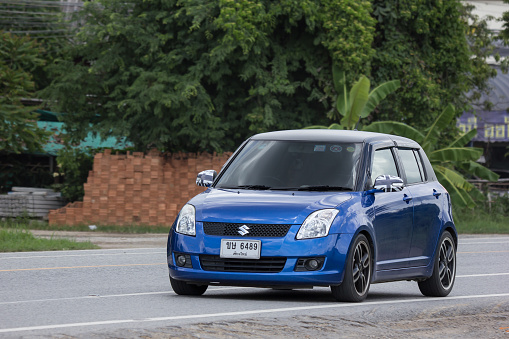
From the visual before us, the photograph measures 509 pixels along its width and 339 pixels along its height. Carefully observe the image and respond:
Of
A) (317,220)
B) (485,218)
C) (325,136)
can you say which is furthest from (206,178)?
(485,218)

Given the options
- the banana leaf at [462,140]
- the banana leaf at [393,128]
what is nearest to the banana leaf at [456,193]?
the banana leaf at [393,128]

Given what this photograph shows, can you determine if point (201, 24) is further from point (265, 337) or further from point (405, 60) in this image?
point (265, 337)

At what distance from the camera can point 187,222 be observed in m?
10.1

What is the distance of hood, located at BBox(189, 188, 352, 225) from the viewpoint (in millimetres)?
9695

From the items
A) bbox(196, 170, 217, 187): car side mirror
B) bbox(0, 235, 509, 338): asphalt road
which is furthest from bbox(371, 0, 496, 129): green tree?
bbox(196, 170, 217, 187): car side mirror

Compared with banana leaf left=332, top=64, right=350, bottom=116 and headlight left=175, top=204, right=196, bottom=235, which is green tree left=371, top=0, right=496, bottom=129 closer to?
banana leaf left=332, top=64, right=350, bottom=116

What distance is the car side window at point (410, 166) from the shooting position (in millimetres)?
11852

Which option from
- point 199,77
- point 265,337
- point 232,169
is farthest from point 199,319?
point 199,77

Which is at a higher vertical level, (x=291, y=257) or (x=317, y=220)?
(x=317, y=220)

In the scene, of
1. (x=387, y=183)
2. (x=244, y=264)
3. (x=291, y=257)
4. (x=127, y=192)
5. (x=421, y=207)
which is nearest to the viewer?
(x=291, y=257)

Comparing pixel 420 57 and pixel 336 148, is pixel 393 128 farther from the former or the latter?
pixel 336 148

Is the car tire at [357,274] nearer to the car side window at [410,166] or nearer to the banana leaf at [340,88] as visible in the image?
the car side window at [410,166]

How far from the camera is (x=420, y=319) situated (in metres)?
9.37

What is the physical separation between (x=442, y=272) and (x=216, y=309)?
385 centimetres
